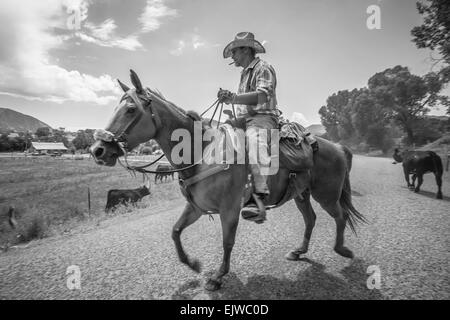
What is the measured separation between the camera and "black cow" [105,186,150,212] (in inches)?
416

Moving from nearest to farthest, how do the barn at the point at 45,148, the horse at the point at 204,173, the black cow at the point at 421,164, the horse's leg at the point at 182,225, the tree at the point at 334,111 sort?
the horse at the point at 204,173 → the horse's leg at the point at 182,225 → the black cow at the point at 421,164 → the tree at the point at 334,111 → the barn at the point at 45,148

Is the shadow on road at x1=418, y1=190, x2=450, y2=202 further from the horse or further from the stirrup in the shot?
the stirrup

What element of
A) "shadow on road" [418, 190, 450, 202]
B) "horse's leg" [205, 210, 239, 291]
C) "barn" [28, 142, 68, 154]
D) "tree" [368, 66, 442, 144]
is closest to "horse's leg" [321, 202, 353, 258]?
"horse's leg" [205, 210, 239, 291]

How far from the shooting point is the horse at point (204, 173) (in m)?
2.65

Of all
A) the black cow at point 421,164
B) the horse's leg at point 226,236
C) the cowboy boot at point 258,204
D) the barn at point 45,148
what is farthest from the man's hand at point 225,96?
the barn at point 45,148

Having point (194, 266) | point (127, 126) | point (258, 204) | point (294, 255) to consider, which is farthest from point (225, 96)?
point (294, 255)

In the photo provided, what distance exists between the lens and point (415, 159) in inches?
427

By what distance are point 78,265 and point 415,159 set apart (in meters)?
14.5

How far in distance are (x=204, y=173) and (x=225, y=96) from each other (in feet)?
3.84

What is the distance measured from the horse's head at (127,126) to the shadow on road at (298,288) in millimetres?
2373

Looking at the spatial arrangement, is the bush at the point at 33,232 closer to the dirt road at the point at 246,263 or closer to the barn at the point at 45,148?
the dirt road at the point at 246,263

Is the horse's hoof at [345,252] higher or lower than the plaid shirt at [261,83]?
lower
